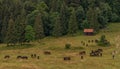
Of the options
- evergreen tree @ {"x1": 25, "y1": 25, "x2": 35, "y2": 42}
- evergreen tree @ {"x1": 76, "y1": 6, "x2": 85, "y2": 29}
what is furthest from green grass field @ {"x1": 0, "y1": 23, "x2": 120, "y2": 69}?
evergreen tree @ {"x1": 76, "y1": 6, "x2": 85, "y2": 29}

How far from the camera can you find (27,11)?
145125mm

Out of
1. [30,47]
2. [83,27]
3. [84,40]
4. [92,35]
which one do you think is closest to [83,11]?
[83,27]

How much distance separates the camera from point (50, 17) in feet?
439

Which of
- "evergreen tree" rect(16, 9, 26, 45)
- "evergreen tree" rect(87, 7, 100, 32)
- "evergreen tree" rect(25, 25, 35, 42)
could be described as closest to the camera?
"evergreen tree" rect(16, 9, 26, 45)

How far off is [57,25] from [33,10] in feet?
100

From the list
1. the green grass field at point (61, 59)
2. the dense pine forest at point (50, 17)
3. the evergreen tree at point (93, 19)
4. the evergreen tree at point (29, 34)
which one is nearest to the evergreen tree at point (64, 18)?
the dense pine forest at point (50, 17)

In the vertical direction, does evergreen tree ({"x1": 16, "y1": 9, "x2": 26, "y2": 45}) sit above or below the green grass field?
above

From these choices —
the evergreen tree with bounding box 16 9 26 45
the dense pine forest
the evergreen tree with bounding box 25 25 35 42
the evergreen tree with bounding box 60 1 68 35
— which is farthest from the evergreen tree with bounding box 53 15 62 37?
the evergreen tree with bounding box 16 9 26 45

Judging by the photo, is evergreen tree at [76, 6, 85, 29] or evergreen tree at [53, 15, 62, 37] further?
evergreen tree at [76, 6, 85, 29]

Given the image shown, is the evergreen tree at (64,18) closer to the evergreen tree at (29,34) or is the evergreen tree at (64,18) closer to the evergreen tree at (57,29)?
the evergreen tree at (57,29)

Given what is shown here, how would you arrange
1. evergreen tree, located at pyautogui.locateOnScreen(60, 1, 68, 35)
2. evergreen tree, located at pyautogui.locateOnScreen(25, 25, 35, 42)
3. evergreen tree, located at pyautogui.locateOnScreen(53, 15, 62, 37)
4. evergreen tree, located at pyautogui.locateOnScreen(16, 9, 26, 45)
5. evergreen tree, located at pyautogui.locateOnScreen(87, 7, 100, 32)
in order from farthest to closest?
evergreen tree, located at pyautogui.locateOnScreen(87, 7, 100, 32) → evergreen tree, located at pyautogui.locateOnScreen(60, 1, 68, 35) → evergreen tree, located at pyautogui.locateOnScreen(53, 15, 62, 37) → evergreen tree, located at pyautogui.locateOnScreen(25, 25, 35, 42) → evergreen tree, located at pyautogui.locateOnScreen(16, 9, 26, 45)

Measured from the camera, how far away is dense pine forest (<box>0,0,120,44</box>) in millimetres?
109875

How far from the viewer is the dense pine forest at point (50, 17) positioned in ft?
360

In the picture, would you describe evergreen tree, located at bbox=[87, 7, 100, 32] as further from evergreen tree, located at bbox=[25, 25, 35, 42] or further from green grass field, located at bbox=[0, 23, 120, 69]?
evergreen tree, located at bbox=[25, 25, 35, 42]
